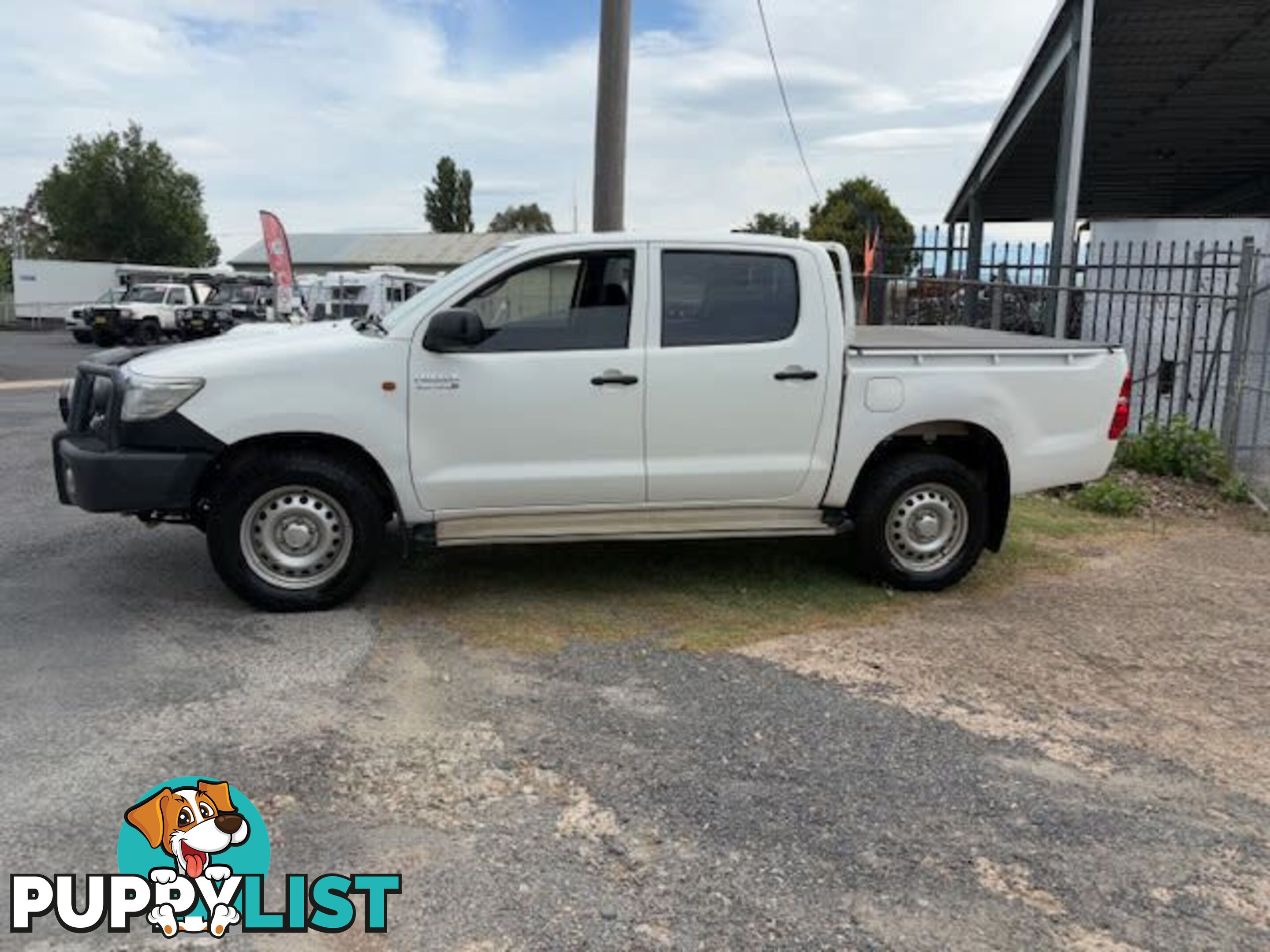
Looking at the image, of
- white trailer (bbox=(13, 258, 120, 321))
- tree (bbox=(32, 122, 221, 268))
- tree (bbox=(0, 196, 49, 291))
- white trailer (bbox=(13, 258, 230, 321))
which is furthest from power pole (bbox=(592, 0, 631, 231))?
tree (bbox=(0, 196, 49, 291))

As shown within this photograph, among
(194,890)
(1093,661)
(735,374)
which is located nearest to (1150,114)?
(735,374)

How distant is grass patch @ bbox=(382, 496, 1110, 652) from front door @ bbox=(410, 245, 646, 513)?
1.88ft

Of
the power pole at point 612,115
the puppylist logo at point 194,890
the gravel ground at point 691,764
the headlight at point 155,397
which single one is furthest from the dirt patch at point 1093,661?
the power pole at point 612,115

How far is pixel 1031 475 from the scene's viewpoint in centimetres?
588

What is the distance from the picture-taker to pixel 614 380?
5277 mm

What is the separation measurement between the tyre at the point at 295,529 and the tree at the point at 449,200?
234ft

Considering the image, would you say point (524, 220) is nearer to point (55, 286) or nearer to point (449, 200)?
point (449, 200)

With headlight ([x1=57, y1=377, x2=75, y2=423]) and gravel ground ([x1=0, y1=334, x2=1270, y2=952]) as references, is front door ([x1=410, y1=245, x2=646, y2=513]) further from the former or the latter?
headlight ([x1=57, y1=377, x2=75, y2=423])

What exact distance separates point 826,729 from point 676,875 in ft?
3.94

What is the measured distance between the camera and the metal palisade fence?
8.91 meters

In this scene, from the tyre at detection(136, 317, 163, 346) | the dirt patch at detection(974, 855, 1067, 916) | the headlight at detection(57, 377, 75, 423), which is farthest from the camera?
the tyre at detection(136, 317, 163, 346)

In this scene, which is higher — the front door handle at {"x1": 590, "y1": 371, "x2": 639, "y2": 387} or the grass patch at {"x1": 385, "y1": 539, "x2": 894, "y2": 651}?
the front door handle at {"x1": 590, "y1": 371, "x2": 639, "y2": 387}

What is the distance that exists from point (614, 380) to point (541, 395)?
14.5 inches

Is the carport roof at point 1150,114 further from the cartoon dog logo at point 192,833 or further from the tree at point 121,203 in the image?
the tree at point 121,203
